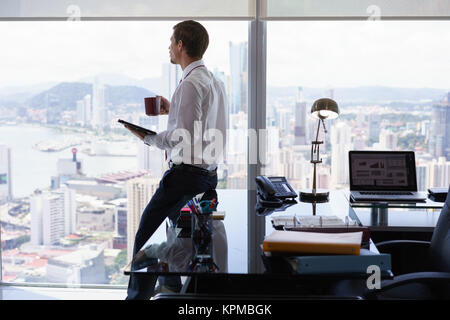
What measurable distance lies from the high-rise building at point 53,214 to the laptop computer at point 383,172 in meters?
2.05

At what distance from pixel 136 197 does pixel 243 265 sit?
95.8 inches

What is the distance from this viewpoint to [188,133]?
2.63 m

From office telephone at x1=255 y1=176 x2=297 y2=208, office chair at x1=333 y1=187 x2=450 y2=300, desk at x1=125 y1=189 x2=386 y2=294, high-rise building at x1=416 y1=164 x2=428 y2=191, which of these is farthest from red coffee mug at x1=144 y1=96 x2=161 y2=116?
high-rise building at x1=416 y1=164 x2=428 y2=191

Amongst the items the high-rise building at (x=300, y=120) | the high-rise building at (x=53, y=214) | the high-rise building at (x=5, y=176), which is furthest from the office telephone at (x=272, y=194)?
the high-rise building at (x=5, y=176)

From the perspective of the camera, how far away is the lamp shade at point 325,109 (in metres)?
2.97

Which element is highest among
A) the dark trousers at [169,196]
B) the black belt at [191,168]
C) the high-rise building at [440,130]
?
the high-rise building at [440,130]

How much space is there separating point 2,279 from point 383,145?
2946 mm

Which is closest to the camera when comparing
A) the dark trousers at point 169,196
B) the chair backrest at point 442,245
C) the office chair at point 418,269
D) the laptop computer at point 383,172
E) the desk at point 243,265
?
the desk at point 243,265

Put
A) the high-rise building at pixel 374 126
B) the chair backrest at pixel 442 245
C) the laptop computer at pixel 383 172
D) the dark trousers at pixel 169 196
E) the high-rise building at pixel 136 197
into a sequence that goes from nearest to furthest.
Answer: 1. the chair backrest at pixel 442 245
2. the dark trousers at pixel 169 196
3. the laptop computer at pixel 383 172
4. the high-rise building at pixel 374 126
5. the high-rise building at pixel 136 197

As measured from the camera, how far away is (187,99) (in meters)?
2.60

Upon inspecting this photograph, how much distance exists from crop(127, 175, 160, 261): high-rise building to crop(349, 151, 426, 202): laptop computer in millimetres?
1545

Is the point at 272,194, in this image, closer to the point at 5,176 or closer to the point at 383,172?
the point at 383,172

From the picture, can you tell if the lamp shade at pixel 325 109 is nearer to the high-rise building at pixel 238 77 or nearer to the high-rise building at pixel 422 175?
the high-rise building at pixel 238 77

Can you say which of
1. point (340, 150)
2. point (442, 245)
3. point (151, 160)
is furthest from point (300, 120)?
point (442, 245)
